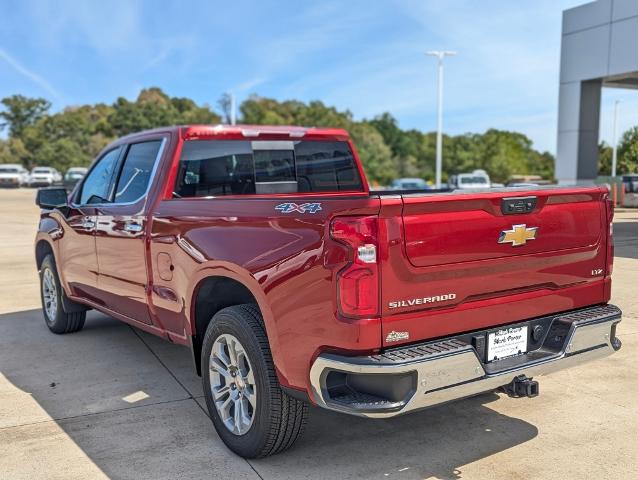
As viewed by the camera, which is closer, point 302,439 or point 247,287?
point 247,287

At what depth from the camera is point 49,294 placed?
6555 mm

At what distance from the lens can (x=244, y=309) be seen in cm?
354

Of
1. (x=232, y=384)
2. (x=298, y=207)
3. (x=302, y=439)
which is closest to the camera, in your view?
(x=298, y=207)

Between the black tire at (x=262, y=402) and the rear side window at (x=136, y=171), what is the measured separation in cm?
161

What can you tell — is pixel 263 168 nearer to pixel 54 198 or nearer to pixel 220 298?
pixel 220 298

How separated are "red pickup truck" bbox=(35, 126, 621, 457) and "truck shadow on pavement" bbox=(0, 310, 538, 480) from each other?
0.85 feet

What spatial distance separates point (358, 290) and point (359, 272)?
0.08 meters

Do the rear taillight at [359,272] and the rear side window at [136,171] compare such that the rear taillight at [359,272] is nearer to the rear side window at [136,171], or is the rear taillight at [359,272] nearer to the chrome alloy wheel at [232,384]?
the chrome alloy wheel at [232,384]

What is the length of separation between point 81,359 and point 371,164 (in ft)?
199

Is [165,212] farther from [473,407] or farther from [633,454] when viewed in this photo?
[633,454]

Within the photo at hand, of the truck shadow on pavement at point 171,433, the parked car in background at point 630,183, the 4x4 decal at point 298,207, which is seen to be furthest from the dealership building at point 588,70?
the 4x4 decal at point 298,207

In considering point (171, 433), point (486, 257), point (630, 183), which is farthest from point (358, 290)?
point (630, 183)

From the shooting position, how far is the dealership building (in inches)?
746

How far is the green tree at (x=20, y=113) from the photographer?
8125cm
